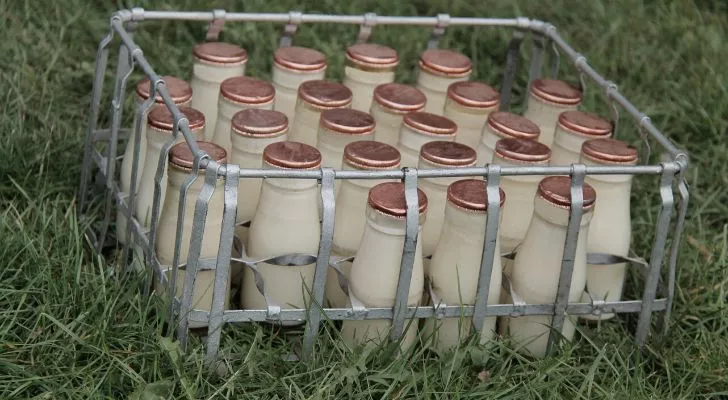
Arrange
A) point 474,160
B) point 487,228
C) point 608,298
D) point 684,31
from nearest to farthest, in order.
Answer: point 487,228 < point 474,160 < point 608,298 < point 684,31

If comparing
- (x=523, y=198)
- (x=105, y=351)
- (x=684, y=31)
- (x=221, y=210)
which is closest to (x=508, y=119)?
(x=523, y=198)

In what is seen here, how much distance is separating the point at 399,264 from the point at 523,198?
341mm

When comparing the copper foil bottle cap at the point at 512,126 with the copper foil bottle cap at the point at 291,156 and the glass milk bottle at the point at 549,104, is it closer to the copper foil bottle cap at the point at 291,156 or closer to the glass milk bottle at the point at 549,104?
the glass milk bottle at the point at 549,104

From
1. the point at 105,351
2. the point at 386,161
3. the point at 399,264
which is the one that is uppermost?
the point at 386,161

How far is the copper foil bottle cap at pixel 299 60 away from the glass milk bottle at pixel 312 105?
0.30 ft

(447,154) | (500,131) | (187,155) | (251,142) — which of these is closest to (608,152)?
(500,131)

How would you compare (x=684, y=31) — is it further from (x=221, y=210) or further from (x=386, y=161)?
(x=221, y=210)

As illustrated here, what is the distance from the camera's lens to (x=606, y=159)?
232cm

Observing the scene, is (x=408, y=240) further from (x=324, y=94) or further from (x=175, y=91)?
(x=175, y=91)

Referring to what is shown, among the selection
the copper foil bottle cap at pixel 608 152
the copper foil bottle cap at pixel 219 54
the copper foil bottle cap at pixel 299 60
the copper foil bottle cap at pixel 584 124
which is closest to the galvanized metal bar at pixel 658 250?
the copper foil bottle cap at pixel 608 152

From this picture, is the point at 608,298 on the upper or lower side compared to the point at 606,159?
lower

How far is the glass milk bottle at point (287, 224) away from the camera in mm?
2127

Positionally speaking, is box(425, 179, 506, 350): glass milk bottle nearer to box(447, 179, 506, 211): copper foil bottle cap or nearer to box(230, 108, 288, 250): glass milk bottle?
box(447, 179, 506, 211): copper foil bottle cap

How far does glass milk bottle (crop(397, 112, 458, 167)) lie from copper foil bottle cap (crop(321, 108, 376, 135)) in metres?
0.08
